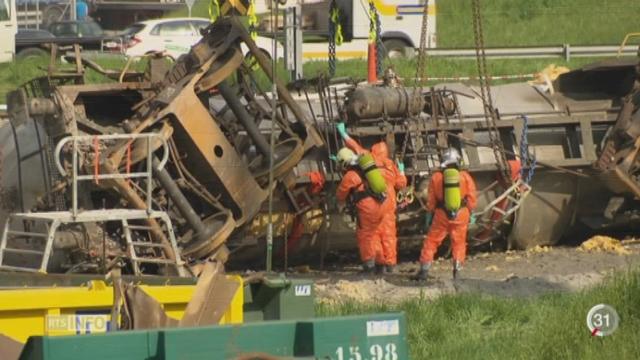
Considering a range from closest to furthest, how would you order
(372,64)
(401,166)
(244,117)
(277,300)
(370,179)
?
(277,300)
(244,117)
(370,179)
(401,166)
(372,64)

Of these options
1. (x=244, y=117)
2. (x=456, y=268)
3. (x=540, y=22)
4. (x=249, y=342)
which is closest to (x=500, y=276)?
(x=456, y=268)

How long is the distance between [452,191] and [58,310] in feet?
27.0

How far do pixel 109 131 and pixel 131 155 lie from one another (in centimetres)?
52

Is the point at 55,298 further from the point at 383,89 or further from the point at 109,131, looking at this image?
the point at 383,89

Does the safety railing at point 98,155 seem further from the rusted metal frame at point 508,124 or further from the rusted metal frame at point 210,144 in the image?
the rusted metal frame at point 508,124

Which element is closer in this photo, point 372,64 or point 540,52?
point 372,64

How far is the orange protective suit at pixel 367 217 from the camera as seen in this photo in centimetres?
1573

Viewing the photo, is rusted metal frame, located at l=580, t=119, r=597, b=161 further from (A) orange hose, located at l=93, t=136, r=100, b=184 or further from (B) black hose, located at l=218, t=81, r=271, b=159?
(A) orange hose, located at l=93, t=136, r=100, b=184

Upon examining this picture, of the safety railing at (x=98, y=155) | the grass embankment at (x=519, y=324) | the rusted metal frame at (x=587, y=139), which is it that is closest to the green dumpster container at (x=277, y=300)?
the grass embankment at (x=519, y=324)

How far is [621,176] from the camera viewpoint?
16812 mm

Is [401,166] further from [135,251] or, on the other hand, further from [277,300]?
[277,300]

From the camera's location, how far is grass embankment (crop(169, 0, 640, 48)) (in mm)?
37969

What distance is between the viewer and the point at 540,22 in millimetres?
40656

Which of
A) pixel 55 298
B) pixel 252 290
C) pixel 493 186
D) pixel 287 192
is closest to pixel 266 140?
pixel 287 192
